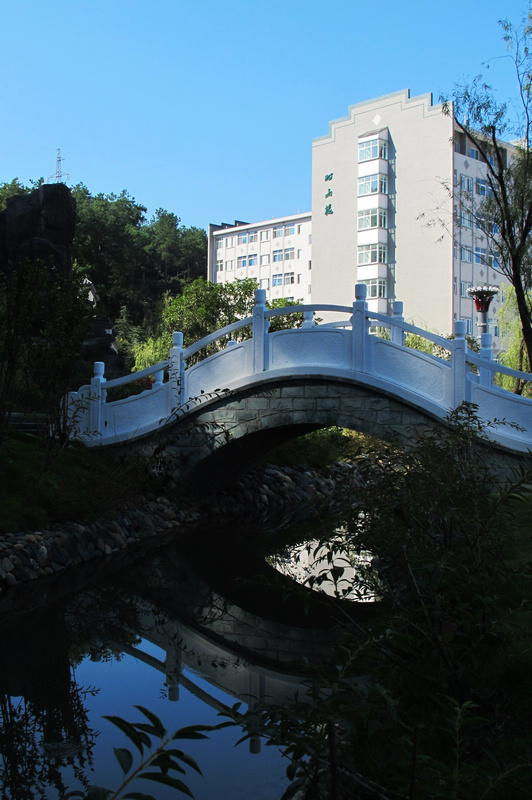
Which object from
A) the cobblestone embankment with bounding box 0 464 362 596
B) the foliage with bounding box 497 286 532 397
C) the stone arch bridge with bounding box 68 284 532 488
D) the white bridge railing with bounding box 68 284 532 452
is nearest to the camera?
the cobblestone embankment with bounding box 0 464 362 596

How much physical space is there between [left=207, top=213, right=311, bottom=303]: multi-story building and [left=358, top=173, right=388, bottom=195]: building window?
41.8 feet

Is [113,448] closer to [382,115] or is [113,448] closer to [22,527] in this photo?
[22,527]

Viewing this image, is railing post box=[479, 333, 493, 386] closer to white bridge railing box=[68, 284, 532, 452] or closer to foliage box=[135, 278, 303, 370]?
white bridge railing box=[68, 284, 532, 452]

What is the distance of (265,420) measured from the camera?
9.62m

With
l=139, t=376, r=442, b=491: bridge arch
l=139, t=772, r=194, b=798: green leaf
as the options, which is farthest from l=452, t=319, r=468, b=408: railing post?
l=139, t=772, r=194, b=798: green leaf

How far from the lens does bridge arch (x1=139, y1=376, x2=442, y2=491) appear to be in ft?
28.2

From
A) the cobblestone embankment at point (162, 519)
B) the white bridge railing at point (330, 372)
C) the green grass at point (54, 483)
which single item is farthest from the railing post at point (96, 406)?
the cobblestone embankment at point (162, 519)

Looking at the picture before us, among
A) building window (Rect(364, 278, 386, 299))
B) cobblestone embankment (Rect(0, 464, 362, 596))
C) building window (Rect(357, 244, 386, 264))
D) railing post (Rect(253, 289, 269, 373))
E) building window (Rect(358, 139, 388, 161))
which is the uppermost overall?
building window (Rect(358, 139, 388, 161))

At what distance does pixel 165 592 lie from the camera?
23.3 feet

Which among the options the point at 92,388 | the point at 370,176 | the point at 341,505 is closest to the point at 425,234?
the point at 370,176

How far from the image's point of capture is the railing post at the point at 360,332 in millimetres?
8617

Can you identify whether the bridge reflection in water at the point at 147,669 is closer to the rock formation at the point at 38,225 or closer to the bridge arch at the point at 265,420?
the bridge arch at the point at 265,420

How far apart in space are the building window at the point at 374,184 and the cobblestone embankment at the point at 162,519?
22.2 meters

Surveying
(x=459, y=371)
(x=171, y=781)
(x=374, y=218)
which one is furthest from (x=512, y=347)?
(x=374, y=218)
